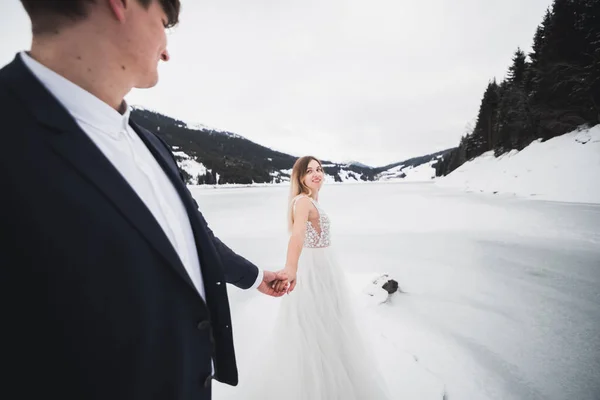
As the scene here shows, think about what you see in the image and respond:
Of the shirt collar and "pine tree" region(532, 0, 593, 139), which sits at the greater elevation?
"pine tree" region(532, 0, 593, 139)

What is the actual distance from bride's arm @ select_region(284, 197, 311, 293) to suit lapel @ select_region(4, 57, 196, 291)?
1453 millimetres

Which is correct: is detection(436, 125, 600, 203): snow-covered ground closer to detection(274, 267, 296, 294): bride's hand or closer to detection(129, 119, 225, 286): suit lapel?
detection(274, 267, 296, 294): bride's hand

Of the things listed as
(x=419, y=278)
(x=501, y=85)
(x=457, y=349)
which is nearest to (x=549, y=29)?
(x=501, y=85)

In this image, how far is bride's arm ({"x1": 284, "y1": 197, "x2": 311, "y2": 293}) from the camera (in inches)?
88.7

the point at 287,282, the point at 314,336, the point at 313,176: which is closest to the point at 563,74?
the point at 313,176

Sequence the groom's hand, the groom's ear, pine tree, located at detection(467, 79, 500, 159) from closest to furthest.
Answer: the groom's ear
the groom's hand
pine tree, located at detection(467, 79, 500, 159)

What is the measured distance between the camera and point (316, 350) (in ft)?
8.23

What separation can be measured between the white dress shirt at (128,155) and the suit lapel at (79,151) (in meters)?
0.06

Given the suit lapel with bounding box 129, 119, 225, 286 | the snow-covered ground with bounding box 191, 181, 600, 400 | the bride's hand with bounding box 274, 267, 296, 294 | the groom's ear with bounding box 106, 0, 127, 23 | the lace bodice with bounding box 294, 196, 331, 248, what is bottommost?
the snow-covered ground with bounding box 191, 181, 600, 400

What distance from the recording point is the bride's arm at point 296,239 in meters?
2.25

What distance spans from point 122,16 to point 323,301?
8.62ft

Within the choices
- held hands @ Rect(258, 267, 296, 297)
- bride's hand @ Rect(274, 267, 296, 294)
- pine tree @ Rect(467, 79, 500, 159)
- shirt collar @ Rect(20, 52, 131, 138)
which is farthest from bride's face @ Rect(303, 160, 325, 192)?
pine tree @ Rect(467, 79, 500, 159)

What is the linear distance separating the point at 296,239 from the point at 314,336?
39.7 inches

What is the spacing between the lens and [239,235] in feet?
36.7
